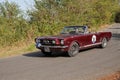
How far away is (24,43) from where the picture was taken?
64.6 feet

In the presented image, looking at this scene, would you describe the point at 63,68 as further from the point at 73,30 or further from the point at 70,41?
the point at 73,30

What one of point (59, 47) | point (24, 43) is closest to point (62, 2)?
point (24, 43)

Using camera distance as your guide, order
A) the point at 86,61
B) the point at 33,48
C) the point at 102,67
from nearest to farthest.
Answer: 1. the point at 102,67
2. the point at 86,61
3. the point at 33,48

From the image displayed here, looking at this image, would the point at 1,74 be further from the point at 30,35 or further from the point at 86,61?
the point at 30,35

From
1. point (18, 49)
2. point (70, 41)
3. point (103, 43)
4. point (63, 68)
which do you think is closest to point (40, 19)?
point (18, 49)

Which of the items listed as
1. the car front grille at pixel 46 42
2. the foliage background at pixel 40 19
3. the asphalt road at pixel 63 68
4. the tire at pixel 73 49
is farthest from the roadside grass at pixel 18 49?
the tire at pixel 73 49

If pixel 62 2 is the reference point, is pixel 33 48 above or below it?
below

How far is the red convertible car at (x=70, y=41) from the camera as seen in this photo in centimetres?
1379

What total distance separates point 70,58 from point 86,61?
1208 millimetres

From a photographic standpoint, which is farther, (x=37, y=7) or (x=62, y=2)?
(x=62, y=2)

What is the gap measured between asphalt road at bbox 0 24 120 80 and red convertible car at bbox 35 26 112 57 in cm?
51

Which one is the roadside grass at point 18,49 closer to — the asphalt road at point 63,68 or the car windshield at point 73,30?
the car windshield at point 73,30

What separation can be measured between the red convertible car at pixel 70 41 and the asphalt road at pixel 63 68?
20.2 inches

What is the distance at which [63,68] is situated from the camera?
11031 mm
